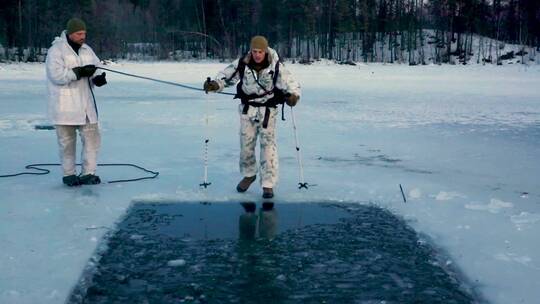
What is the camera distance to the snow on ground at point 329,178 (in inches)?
179

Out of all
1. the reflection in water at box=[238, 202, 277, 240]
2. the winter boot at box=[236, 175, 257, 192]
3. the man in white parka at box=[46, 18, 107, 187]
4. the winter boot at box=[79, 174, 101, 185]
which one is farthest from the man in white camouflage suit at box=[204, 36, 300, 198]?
the winter boot at box=[79, 174, 101, 185]

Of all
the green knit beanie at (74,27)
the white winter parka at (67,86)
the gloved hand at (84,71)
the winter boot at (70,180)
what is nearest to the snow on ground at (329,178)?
the winter boot at (70,180)

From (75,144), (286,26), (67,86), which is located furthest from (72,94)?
(286,26)

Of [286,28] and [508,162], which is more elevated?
[286,28]

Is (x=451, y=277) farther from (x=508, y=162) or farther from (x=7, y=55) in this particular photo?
(x=7, y=55)

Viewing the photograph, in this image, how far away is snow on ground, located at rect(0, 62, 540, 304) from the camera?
4.55 metres

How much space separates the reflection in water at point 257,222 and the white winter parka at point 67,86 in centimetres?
204

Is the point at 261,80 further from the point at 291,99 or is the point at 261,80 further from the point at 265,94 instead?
the point at 291,99

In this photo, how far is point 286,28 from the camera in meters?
65.9

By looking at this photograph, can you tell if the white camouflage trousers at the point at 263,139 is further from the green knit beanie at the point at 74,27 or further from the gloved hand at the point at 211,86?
the green knit beanie at the point at 74,27

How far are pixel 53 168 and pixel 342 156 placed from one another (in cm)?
397

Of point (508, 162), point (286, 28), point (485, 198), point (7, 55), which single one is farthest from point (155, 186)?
point (286, 28)

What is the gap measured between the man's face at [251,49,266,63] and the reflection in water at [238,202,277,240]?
1448 mm

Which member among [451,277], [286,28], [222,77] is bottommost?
[451,277]
